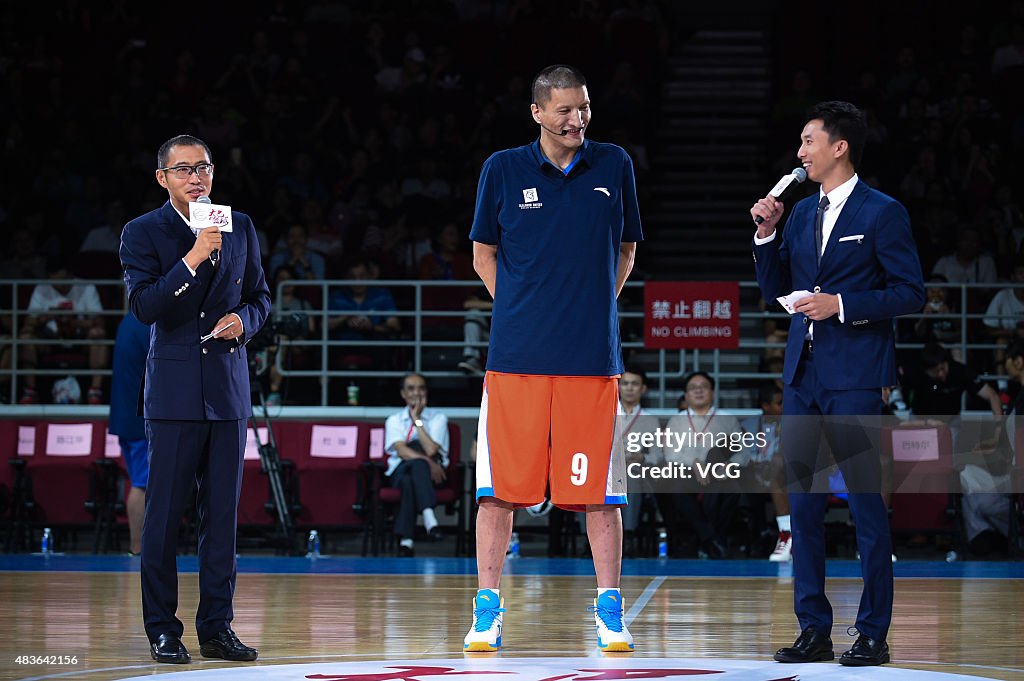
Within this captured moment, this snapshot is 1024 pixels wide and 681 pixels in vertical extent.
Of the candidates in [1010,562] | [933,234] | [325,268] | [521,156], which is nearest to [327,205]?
[325,268]

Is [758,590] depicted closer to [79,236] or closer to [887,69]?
[79,236]

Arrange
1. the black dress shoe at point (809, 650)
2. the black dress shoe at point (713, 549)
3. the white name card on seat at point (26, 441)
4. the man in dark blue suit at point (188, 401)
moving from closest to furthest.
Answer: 1. the black dress shoe at point (809, 650)
2. the man in dark blue suit at point (188, 401)
3. the black dress shoe at point (713, 549)
4. the white name card on seat at point (26, 441)

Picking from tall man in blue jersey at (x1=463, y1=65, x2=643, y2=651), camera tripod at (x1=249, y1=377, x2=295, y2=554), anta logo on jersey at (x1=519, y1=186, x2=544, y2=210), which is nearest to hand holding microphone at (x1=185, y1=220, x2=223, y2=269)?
tall man in blue jersey at (x1=463, y1=65, x2=643, y2=651)

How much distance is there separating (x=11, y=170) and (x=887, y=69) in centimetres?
932

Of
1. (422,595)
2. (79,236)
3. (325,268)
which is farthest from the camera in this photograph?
(79,236)

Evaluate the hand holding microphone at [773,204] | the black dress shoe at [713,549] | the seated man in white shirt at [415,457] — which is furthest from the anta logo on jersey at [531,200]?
the seated man in white shirt at [415,457]

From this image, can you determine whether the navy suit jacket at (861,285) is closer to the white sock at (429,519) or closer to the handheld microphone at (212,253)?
the handheld microphone at (212,253)

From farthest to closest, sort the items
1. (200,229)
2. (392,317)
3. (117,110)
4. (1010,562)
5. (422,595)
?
(117,110), (392,317), (1010,562), (422,595), (200,229)

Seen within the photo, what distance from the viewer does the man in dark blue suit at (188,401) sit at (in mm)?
5090

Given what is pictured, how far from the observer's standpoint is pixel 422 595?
7141 millimetres

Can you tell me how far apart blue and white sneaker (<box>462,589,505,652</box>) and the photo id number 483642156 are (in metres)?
1.34

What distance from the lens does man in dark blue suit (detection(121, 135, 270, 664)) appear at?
5.09m

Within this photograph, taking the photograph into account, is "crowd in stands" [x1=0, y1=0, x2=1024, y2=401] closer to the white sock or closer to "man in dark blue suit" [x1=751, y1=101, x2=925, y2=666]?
the white sock

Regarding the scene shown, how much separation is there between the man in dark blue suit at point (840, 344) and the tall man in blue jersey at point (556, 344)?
1.95 feet
